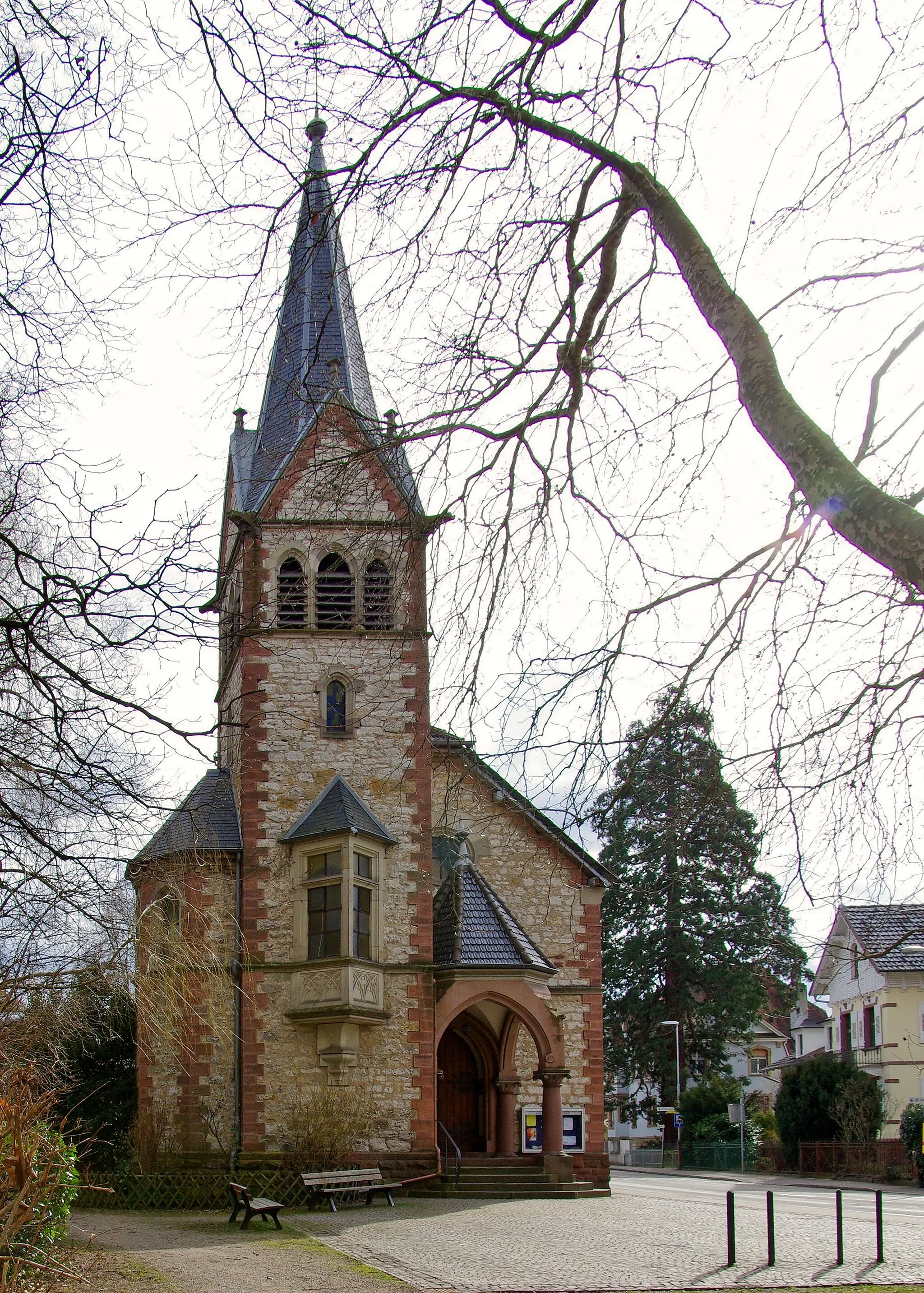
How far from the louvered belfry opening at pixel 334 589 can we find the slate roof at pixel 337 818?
294cm

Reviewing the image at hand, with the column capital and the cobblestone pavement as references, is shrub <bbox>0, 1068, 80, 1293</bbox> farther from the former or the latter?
the column capital

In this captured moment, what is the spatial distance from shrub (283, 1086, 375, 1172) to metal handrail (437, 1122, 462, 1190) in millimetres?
1503

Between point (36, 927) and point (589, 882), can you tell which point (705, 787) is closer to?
point (36, 927)

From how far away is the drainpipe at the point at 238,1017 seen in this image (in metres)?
22.2

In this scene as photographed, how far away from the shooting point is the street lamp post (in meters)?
46.9

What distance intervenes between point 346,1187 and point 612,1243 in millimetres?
6010

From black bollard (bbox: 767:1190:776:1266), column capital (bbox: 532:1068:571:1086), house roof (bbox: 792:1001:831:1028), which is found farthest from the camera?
house roof (bbox: 792:1001:831:1028)

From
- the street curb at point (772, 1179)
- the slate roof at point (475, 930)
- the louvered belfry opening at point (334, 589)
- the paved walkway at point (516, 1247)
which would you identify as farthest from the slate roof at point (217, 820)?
the street curb at point (772, 1179)

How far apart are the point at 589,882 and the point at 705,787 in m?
19.9

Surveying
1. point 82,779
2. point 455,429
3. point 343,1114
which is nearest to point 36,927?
point 82,779

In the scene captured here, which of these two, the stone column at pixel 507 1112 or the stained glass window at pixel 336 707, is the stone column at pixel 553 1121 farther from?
the stained glass window at pixel 336 707

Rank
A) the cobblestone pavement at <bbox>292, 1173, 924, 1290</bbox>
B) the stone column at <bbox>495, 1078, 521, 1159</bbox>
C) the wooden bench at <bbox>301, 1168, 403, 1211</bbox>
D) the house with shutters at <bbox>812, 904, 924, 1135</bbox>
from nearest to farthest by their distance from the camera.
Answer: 1. the cobblestone pavement at <bbox>292, 1173, 924, 1290</bbox>
2. the wooden bench at <bbox>301, 1168, 403, 1211</bbox>
3. the stone column at <bbox>495, 1078, 521, 1159</bbox>
4. the house with shutters at <bbox>812, 904, 924, 1135</bbox>

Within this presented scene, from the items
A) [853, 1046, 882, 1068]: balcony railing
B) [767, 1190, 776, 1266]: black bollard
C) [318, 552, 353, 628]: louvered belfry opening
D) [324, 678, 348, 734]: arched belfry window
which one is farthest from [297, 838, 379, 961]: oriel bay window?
[853, 1046, 882, 1068]: balcony railing

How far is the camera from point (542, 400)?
8359 millimetres
